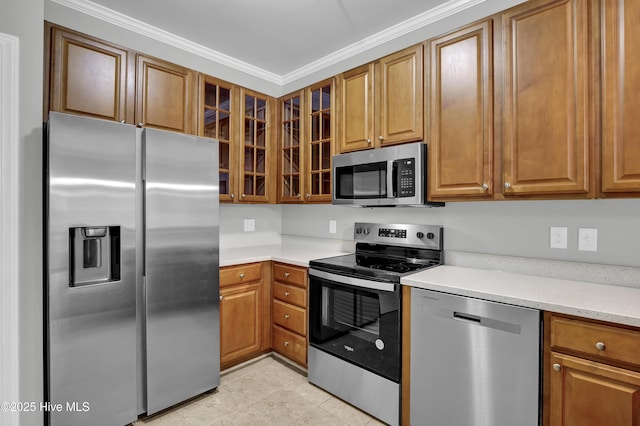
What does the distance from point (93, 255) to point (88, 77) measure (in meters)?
1.17

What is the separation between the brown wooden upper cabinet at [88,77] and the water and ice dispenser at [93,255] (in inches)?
33.1

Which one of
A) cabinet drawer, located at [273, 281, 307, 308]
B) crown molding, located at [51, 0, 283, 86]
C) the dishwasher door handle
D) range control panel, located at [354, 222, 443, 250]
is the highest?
crown molding, located at [51, 0, 283, 86]

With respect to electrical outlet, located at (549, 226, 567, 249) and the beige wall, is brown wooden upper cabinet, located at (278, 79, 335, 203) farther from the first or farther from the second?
the beige wall

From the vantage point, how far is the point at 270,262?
2.79m

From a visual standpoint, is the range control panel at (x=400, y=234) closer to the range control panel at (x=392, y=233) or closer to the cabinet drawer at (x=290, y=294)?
the range control panel at (x=392, y=233)

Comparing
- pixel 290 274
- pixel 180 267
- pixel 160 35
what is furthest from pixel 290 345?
pixel 160 35

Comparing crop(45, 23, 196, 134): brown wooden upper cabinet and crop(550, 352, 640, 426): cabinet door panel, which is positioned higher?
crop(45, 23, 196, 134): brown wooden upper cabinet

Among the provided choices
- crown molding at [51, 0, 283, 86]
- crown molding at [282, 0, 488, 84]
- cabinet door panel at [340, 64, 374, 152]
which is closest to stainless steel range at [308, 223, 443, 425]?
cabinet door panel at [340, 64, 374, 152]

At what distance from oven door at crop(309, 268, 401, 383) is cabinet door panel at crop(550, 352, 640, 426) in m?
0.76

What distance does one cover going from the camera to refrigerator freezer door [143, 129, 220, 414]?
6.58 feet

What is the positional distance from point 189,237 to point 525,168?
2.07 metres

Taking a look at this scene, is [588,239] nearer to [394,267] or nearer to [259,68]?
[394,267]

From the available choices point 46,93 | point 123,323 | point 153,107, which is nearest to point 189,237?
point 123,323

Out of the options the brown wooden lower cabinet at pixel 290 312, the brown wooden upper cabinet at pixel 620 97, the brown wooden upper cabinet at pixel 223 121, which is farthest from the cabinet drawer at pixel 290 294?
the brown wooden upper cabinet at pixel 620 97
